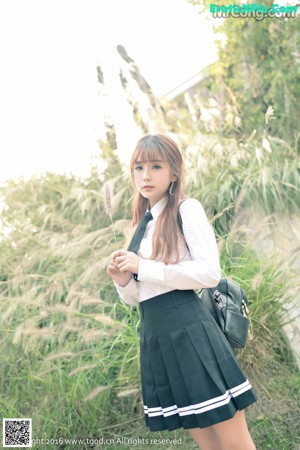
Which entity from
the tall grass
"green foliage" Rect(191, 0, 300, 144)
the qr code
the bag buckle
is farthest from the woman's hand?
"green foliage" Rect(191, 0, 300, 144)

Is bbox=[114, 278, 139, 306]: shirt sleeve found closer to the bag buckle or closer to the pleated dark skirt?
the pleated dark skirt

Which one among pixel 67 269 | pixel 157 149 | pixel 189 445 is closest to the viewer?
pixel 157 149

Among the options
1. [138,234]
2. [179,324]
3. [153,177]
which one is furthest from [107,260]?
[179,324]

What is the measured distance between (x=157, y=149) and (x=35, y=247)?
2.97m

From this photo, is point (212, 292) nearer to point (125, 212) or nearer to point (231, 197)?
point (231, 197)

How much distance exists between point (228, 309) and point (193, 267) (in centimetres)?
31

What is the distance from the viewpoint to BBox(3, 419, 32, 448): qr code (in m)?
3.32

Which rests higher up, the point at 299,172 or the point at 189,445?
the point at 299,172

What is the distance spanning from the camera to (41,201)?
230 inches

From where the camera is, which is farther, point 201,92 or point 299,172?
point 201,92

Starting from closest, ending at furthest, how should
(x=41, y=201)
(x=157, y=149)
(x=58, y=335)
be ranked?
(x=157, y=149) → (x=58, y=335) → (x=41, y=201)

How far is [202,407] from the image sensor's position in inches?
81.0

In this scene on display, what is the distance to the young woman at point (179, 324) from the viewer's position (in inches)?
82.0

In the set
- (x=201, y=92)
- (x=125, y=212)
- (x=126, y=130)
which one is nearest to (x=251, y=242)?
(x=125, y=212)
